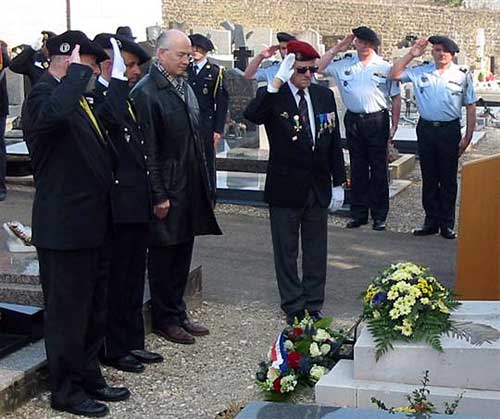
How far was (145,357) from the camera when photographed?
5.44 meters

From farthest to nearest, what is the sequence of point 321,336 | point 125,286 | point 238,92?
1. point 238,92
2. point 125,286
3. point 321,336

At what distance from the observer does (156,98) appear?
18.1 feet

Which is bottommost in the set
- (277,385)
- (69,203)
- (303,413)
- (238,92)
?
(277,385)

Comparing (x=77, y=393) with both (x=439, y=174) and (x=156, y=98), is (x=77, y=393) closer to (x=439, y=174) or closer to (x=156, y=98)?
(x=156, y=98)

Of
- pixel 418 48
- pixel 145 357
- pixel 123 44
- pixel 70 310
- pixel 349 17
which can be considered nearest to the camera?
pixel 70 310

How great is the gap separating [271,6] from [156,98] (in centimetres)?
3698

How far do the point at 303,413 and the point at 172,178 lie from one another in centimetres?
212

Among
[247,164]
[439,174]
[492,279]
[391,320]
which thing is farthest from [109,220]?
[247,164]

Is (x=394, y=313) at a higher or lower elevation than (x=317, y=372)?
higher

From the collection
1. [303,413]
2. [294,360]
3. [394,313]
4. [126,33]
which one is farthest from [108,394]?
[126,33]

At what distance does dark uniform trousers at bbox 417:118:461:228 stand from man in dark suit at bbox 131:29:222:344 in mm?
3403

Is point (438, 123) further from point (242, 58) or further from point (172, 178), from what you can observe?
point (242, 58)

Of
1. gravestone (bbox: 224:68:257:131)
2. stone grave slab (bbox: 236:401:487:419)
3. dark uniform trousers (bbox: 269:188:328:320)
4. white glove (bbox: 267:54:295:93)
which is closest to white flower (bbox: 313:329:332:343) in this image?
stone grave slab (bbox: 236:401:487:419)

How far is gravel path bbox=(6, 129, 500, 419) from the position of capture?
478 centimetres
